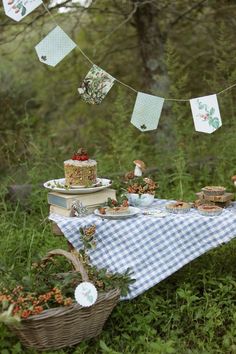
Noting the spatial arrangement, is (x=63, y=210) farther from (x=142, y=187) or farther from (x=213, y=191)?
(x=213, y=191)

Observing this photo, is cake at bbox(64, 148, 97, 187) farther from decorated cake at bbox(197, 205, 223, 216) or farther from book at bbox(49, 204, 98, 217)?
decorated cake at bbox(197, 205, 223, 216)

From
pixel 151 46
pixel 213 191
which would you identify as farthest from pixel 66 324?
pixel 151 46

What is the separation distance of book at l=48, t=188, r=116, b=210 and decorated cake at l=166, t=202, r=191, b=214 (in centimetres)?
37

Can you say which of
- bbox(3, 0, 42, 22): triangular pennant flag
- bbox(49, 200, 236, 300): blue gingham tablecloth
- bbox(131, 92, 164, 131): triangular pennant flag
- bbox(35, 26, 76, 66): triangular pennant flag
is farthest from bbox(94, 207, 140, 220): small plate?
bbox(3, 0, 42, 22): triangular pennant flag

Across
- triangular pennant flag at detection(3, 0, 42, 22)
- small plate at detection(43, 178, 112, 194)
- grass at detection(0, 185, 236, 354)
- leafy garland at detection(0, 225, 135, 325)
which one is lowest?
grass at detection(0, 185, 236, 354)

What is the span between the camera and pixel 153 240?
349 centimetres

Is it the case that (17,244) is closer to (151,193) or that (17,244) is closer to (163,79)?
(151,193)

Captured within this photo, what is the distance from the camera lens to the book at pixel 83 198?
11.5 ft

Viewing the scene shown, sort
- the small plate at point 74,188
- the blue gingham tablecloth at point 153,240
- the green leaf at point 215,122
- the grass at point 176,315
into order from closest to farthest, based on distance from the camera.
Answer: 1. the grass at point 176,315
2. the blue gingham tablecloth at point 153,240
3. the small plate at point 74,188
4. the green leaf at point 215,122

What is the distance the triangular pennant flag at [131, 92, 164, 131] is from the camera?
3965 millimetres

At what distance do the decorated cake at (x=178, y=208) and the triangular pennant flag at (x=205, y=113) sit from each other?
1.75ft

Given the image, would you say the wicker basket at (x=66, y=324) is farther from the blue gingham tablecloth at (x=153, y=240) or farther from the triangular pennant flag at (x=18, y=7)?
the triangular pennant flag at (x=18, y=7)

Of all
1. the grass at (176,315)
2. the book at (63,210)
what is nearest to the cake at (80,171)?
the book at (63,210)

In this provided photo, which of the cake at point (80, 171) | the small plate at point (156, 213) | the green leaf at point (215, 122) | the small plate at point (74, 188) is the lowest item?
the small plate at point (156, 213)
